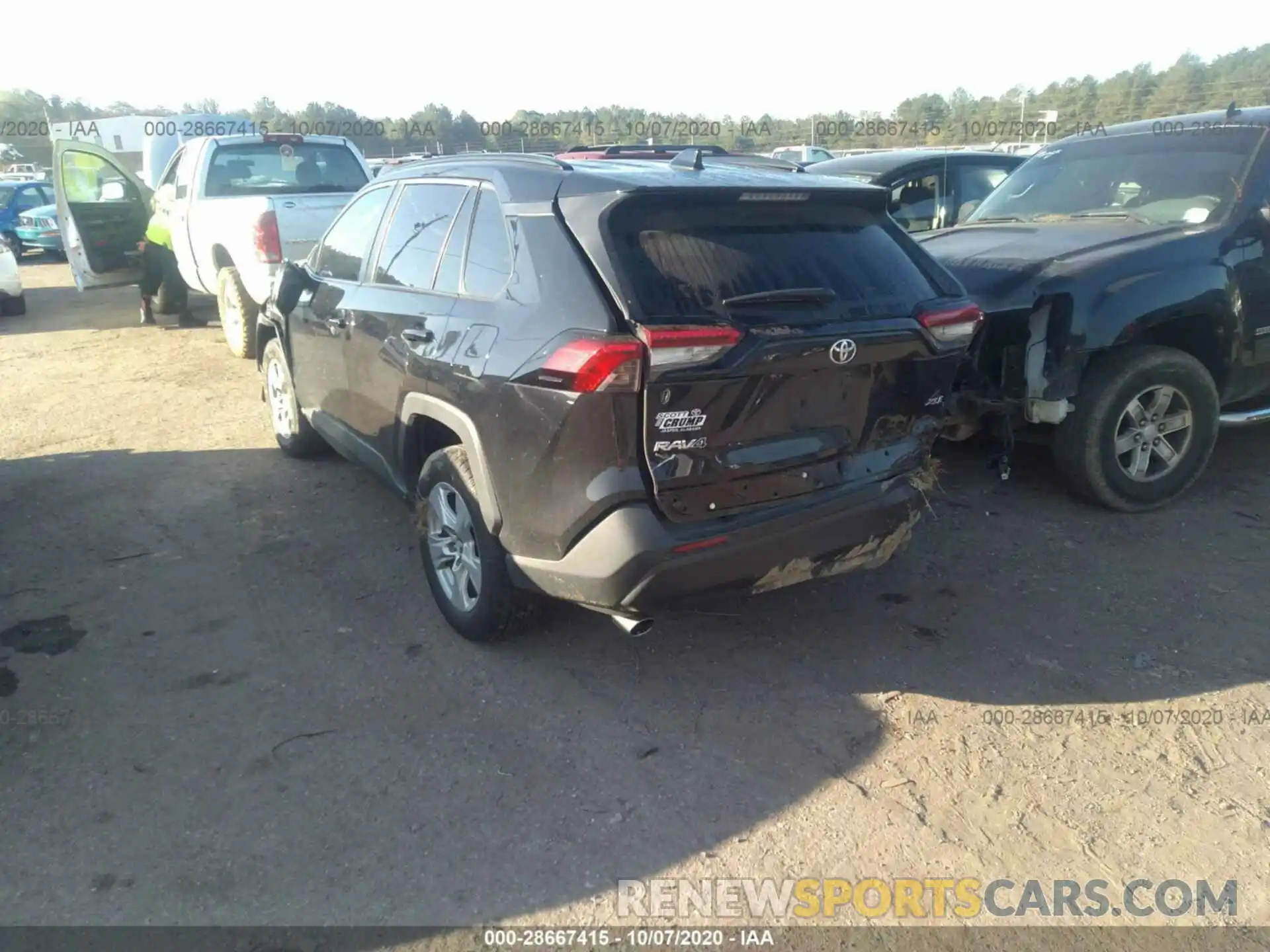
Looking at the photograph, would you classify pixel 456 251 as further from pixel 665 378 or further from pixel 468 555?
pixel 665 378

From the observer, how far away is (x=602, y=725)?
138 inches

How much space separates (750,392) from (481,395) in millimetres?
979

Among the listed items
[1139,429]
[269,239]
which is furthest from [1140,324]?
[269,239]

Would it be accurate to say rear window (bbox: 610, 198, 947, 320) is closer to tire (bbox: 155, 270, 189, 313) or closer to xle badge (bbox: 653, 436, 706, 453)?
xle badge (bbox: 653, 436, 706, 453)

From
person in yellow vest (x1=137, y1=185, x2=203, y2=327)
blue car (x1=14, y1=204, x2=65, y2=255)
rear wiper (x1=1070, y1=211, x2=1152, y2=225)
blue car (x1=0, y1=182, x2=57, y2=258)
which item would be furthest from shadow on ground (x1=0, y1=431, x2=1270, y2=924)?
blue car (x1=0, y1=182, x2=57, y2=258)

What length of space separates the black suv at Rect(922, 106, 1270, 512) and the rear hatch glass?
1246 millimetres

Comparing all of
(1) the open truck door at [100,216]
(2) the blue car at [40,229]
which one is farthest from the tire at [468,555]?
(2) the blue car at [40,229]

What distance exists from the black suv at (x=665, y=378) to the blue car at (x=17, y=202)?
20.2 metres

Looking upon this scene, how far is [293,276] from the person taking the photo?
5734mm

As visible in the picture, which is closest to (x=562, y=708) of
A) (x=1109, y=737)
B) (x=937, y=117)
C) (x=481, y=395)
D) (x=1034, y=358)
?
(x=481, y=395)

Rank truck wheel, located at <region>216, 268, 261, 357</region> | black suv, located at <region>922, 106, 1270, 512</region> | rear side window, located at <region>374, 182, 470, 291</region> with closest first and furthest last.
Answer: rear side window, located at <region>374, 182, 470, 291</region>
black suv, located at <region>922, 106, 1270, 512</region>
truck wheel, located at <region>216, 268, 261, 357</region>

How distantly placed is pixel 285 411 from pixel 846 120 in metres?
22.3

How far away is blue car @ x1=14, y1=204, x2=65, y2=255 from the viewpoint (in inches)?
765

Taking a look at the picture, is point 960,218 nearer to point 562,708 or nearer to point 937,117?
point 562,708
